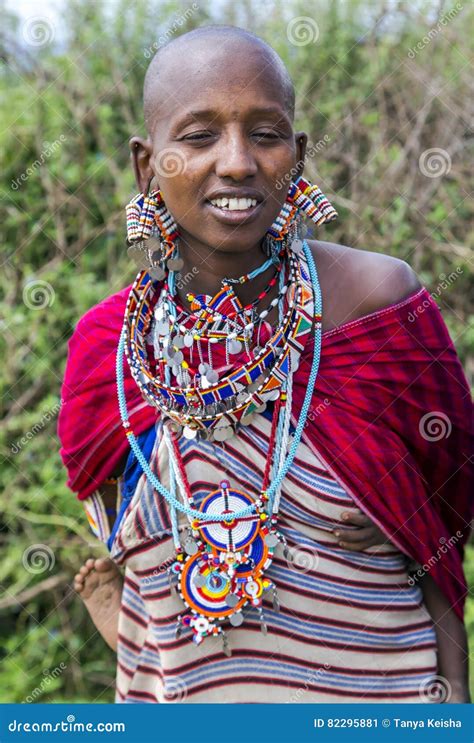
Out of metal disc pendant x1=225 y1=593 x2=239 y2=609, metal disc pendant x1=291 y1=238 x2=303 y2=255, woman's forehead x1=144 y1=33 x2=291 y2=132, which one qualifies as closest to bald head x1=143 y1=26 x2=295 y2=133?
woman's forehead x1=144 y1=33 x2=291 y2=132

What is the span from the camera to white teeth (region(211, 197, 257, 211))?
180cm

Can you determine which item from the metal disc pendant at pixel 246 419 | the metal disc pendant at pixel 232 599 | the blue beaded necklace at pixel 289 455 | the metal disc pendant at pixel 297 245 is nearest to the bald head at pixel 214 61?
the metal disc pendant at pixel 297 245

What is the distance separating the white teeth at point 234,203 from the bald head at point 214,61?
0.65ft

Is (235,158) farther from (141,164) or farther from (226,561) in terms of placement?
(226,561)

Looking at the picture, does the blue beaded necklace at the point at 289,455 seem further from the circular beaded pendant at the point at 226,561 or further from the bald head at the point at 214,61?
the bald head at the point at 214,61

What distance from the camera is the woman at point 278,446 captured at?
1951mm

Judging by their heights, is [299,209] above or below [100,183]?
below

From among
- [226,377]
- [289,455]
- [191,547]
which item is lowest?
[191,547]

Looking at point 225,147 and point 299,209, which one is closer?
point 225,147

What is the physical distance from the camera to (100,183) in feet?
13.9

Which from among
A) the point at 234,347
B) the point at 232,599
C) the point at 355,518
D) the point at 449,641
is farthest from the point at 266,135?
the point at 449,641

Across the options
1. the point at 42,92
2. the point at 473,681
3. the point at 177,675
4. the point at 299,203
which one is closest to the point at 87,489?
the point at 177,675

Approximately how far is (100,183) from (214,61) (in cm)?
255

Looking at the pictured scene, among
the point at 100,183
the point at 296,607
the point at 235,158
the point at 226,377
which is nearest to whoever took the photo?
the point at 235,158
